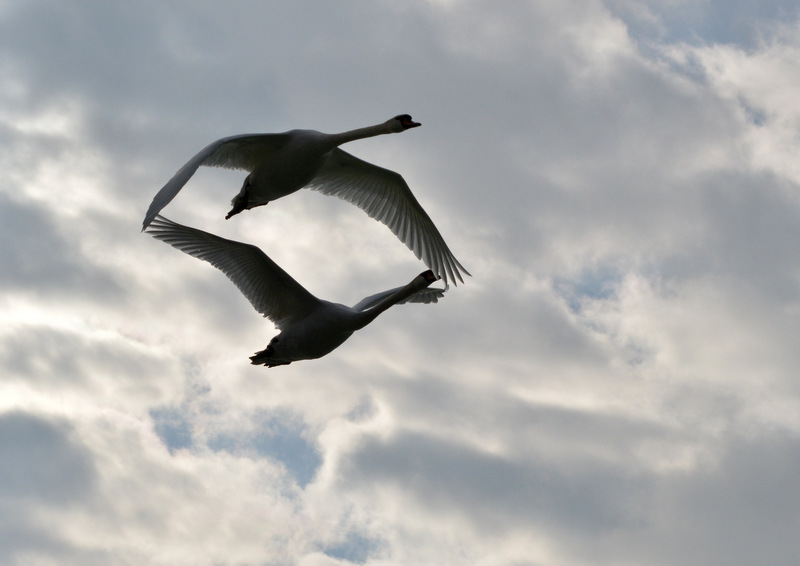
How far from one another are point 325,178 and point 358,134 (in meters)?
3.62

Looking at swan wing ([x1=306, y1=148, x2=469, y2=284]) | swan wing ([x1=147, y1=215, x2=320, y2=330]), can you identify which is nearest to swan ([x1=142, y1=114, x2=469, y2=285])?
swan wing ([x1=306, y1=148, x2=469, y2=284])

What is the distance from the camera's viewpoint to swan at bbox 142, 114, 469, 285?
21.3 m

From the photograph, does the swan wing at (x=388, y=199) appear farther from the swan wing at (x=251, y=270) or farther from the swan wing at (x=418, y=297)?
the swan wing at (x=251, y=270)

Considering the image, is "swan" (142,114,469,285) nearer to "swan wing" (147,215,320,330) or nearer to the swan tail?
"swan wing" (147,215,320,330)

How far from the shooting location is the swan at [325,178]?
69.8 feet

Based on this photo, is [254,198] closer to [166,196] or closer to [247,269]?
[247,269]

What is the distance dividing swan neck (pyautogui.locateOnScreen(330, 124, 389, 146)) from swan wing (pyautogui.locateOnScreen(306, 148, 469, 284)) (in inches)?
92.6

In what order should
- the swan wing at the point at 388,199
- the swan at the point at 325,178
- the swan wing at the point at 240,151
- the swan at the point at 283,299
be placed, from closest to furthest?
the swan wing at the point at 240,151 → the swan at the point at 283,299 → the swan at the point at 325,178 → the swan wing at the point at 388,199

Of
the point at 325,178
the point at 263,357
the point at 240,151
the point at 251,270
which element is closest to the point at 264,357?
the point at 263,357

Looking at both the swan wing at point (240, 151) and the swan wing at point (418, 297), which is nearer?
the swan wing at point (240, 151)

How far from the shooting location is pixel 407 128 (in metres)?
22.0

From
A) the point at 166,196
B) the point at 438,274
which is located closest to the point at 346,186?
the point at 438,274

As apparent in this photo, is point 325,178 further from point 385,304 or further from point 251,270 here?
point 385,304

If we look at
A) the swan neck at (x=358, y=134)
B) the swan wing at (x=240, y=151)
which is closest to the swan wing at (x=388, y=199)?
the swan neck at (x=358, y=134)
